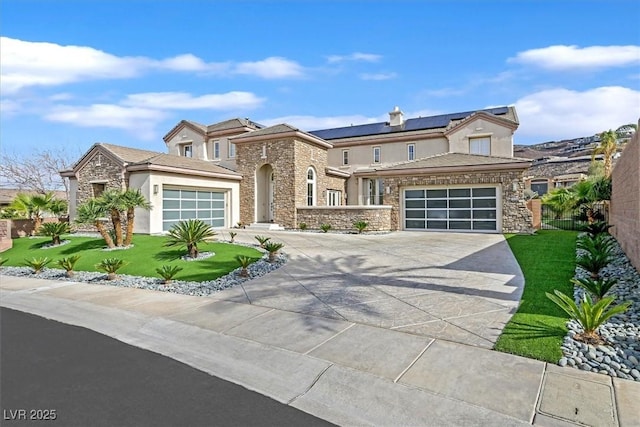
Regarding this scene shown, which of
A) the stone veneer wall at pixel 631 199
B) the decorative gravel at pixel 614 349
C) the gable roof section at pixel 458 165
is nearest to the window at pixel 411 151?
the gable roof section at pixel 458 165

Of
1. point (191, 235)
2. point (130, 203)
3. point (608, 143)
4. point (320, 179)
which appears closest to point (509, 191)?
point (320, 179)

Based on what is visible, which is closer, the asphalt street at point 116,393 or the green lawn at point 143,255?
the asphalt street at point 116,393

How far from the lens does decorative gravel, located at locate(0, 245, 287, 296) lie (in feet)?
29.5

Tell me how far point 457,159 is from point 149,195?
60.2ft

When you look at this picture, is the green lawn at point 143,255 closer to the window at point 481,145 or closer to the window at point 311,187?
the window at point 311,187

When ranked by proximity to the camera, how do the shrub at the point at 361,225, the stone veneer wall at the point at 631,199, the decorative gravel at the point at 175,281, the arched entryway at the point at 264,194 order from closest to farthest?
the stone veneer wall at the point at 631,199 → the decorative gravel at the point at 175,281 → the shrub at the point at 361,225 → the arched entryway at the point at 264,194

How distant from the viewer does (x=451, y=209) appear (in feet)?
66.0

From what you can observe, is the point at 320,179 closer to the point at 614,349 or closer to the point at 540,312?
the point at 540,312

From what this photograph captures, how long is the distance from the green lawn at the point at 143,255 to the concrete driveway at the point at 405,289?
2002 mm

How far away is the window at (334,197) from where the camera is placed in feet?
87.0

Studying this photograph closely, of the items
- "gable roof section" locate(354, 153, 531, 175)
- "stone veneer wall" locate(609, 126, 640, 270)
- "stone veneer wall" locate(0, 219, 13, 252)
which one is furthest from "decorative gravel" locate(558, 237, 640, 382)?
"stone veneer wall" locate(0, 219, 13, 252)

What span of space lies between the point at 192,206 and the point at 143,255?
8407mm

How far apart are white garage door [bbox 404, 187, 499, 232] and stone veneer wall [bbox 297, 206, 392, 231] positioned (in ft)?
5.57

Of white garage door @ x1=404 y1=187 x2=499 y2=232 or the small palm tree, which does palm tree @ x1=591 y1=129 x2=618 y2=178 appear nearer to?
white garage door @ x1=404 y1=187 x2=499 y2=232
